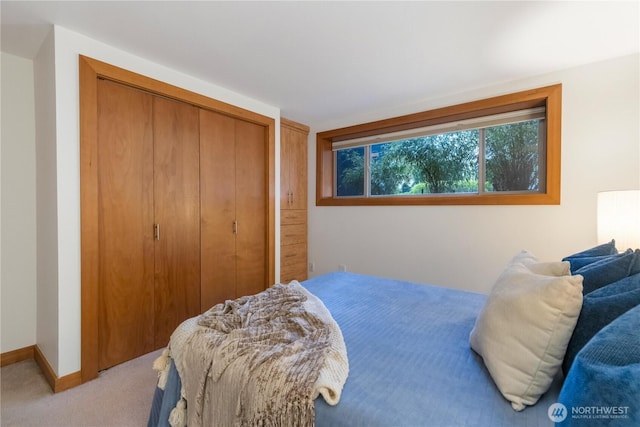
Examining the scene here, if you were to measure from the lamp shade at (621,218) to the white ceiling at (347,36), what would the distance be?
1.07 m

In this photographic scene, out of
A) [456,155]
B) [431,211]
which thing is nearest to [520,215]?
[431,211]

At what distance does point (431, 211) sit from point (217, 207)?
2.18 meters

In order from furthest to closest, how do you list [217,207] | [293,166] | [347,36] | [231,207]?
[293,166], [231,207], [217,207], [347,36]

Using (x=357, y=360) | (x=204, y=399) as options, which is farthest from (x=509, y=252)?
(x=204, y=399)

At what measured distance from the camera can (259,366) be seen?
0.99m

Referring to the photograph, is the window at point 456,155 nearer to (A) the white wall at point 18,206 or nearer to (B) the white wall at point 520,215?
(B) the white wall at point 520,215

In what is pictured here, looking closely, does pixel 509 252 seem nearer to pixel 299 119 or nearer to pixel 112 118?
pixel 299 119

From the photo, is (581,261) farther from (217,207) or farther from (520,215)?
(217,207)

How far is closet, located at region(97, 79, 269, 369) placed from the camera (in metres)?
2.07

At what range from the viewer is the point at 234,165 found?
2.94 meters

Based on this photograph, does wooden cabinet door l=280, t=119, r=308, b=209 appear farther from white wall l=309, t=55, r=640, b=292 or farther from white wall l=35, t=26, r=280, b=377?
white wall l=35, t=26, r=280, b=377

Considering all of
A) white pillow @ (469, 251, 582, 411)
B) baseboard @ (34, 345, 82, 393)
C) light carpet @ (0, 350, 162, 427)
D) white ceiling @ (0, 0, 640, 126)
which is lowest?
light carpet @ (0, 350, 162, 427)

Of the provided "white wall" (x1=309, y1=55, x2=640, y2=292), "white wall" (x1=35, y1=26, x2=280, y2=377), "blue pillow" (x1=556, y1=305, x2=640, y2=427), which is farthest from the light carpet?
"white wall" (x1=309, y1=55, x2=640, y2=292)

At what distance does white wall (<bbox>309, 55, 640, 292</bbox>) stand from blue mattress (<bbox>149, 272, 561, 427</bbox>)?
3.63ft
